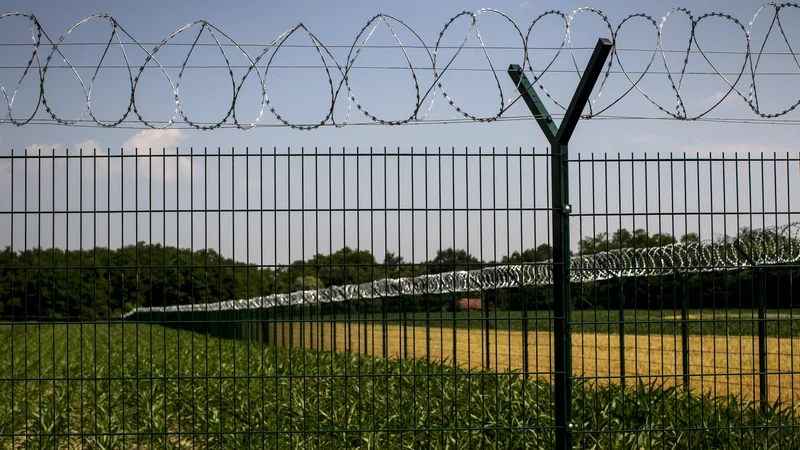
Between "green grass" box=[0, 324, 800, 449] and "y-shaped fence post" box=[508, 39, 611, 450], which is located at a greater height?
"y-shaped fence post" box=[508, 39, 611, 450]

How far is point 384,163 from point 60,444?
5472 millimetres

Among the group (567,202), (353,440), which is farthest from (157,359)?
(567,202)

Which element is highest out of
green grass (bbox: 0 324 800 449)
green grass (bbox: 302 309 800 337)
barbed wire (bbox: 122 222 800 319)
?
barbed wire (bbox: 122 222 800 319)

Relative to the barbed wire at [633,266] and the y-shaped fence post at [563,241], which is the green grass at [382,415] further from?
the barbed wire at [633,266]

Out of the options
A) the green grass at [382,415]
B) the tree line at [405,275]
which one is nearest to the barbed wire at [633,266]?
the tree line at [405,275]

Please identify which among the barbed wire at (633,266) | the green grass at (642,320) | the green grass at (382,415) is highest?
the barbed wire at (633,266)

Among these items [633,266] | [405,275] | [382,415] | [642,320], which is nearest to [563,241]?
[633,266]

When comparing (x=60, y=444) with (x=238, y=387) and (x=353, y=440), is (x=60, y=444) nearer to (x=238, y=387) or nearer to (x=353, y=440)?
(x=238, y=387)

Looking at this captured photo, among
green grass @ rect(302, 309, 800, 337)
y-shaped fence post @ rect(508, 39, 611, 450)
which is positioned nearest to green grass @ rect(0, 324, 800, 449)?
y-shaped fence post @ rect(508, 39, 611, 450)

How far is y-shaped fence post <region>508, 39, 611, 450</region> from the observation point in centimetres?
604

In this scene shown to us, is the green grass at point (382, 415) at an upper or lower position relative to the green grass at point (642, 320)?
lower

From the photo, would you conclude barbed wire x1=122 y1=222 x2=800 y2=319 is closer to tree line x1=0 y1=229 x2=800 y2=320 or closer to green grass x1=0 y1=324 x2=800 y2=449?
tree line x1=0 y1=229 x2=800 y2=320

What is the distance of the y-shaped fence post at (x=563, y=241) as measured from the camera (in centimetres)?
604

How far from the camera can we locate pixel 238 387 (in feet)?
36.6
